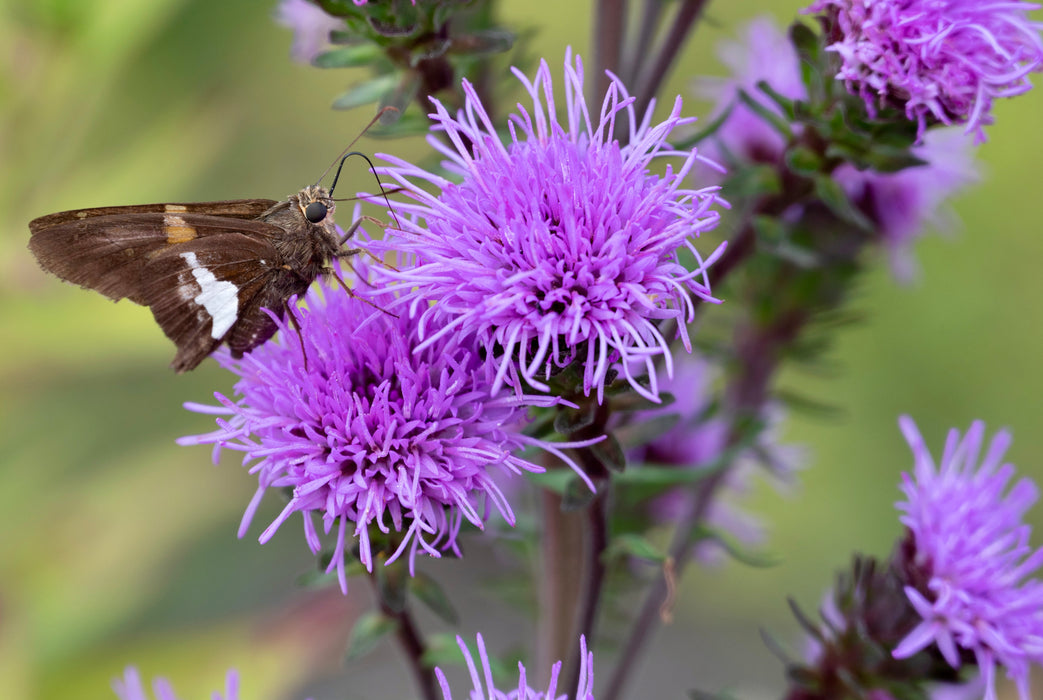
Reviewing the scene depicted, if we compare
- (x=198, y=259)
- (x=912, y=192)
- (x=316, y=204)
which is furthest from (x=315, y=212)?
(x=912, y=192)

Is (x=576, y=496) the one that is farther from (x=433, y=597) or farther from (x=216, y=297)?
(x=216, y=297)

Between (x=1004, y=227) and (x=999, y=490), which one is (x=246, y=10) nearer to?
(x=999, y=490)

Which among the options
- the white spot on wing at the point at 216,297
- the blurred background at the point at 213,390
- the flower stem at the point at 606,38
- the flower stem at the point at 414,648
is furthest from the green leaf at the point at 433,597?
the blurred background at the point at 213,390

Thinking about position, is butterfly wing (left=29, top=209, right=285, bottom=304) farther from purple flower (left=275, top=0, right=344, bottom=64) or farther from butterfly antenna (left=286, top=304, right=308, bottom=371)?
purple flower (left=275, top=0, right=344, bottom=64)

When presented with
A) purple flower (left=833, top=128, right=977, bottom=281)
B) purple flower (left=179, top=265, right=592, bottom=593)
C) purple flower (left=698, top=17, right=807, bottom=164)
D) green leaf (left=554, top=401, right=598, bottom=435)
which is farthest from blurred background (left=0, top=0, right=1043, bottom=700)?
purple flower (left=179, top=265, right=592, bottom=593)

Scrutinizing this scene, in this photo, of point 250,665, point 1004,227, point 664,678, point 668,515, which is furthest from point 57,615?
point 1004,227

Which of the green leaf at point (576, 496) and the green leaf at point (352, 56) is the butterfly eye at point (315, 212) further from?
the green leaf at point (576, 496)
